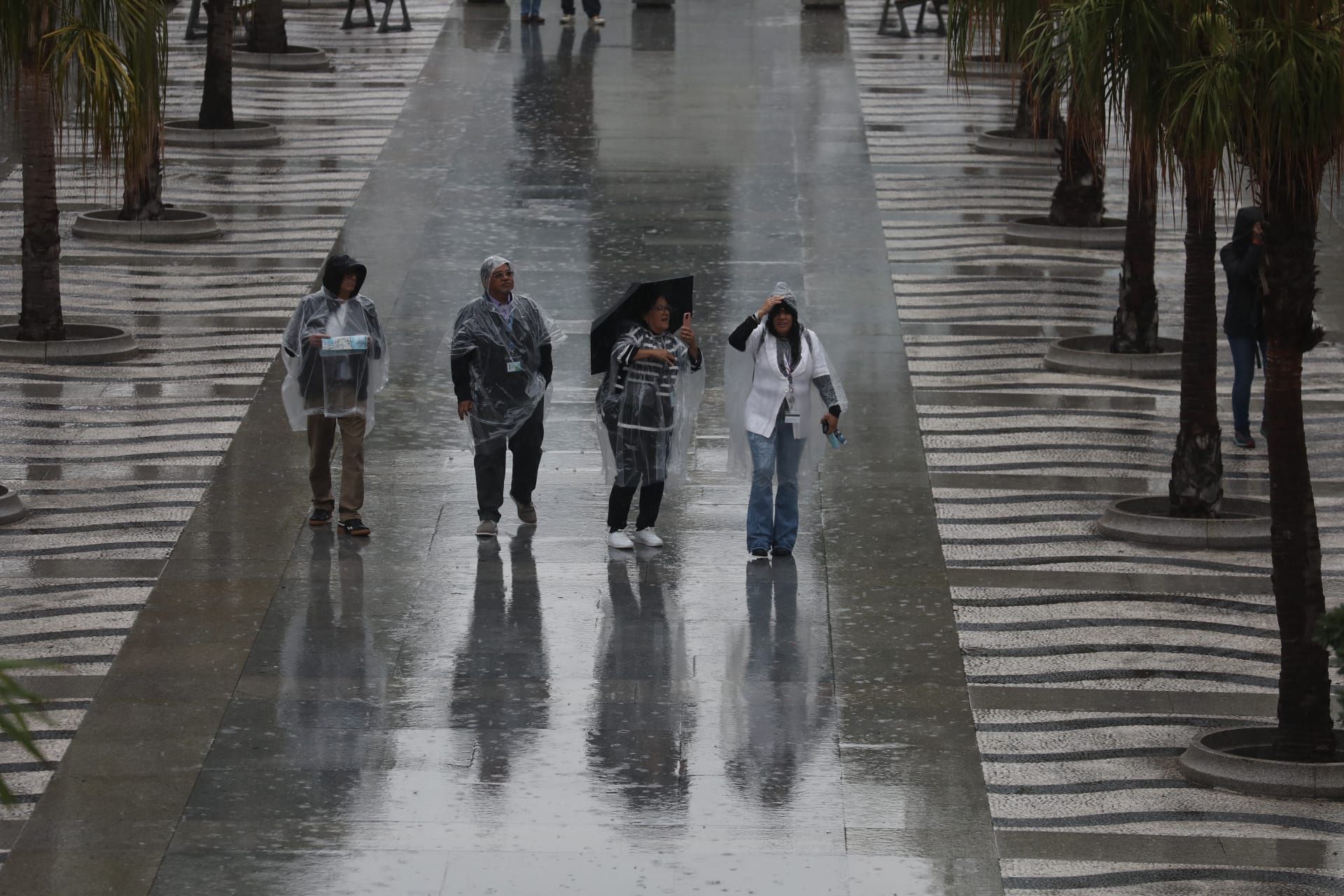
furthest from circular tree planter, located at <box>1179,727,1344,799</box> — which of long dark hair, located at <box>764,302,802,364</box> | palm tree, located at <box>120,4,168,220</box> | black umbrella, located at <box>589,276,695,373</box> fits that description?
palm tree, located at <box>120,4,168,220</box>

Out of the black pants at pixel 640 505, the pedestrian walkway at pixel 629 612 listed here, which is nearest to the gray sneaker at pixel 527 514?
the pedestrian walkway at pixel 629 612

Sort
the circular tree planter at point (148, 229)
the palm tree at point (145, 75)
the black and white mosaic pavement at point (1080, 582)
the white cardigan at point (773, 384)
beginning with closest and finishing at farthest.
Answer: the black and white mosaic pavement at point (1080, 582), the white cardigan at point (773, 384), the palm tree at point (145, 75), the circular tree planter at point (148, 229)

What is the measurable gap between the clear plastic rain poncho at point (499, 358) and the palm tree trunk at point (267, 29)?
1714 centimetres

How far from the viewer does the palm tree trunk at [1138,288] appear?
636 inches

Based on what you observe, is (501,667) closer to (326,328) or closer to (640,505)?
(640,505)

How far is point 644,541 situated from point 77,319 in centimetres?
709

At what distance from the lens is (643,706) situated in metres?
10.1

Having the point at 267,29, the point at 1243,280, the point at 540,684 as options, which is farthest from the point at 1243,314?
the point at 267,29

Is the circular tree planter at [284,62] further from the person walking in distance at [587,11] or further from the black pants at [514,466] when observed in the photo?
the black pants at [514,466]

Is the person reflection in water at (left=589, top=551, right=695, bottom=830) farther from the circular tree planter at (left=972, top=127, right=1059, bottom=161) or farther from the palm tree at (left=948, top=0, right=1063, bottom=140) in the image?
the circular tree planter at (left=972, top=127, right=1059, bottom=161)

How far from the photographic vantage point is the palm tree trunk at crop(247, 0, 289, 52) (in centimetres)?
2873

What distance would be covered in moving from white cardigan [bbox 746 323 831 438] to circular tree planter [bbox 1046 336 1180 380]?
16.2 feet

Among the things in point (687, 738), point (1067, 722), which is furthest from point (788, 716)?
point (1067, 722)

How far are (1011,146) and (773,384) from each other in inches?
519
